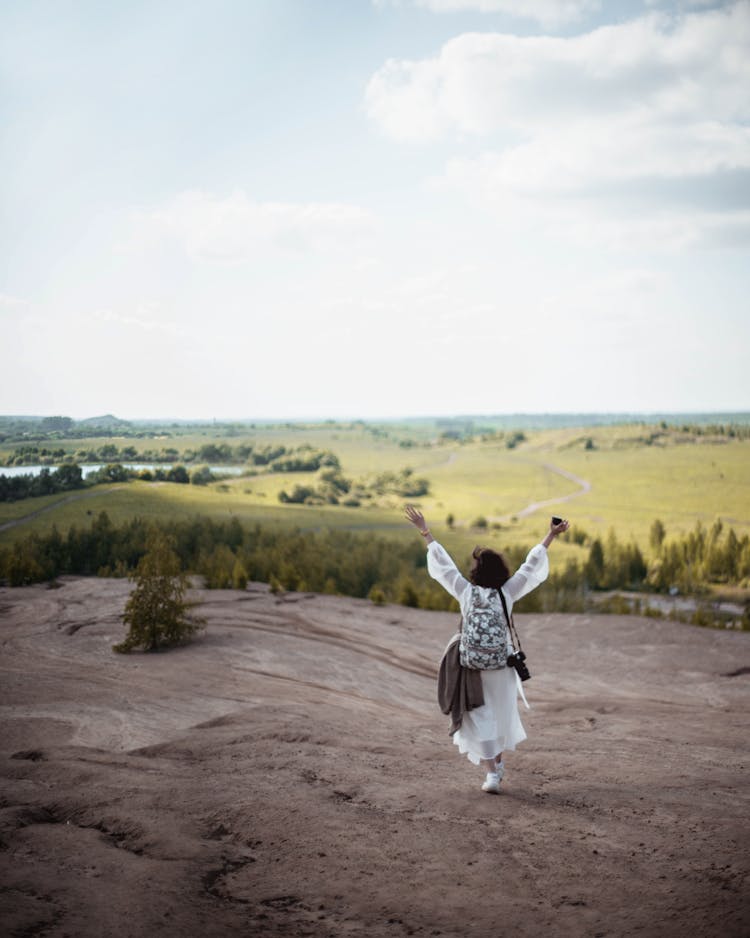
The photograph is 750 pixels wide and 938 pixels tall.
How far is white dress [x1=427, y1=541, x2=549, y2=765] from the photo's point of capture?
570 cm

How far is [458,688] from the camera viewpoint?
18.9 ft

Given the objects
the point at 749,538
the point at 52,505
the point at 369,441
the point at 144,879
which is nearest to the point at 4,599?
the point at 52,505

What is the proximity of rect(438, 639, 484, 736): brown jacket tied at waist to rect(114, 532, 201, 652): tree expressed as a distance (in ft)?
31.5

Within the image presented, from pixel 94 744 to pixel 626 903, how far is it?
19.5 feet

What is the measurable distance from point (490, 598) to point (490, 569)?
0.22 metres

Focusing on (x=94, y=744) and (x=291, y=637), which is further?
(x=291, y=637)

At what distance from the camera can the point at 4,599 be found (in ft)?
54.3

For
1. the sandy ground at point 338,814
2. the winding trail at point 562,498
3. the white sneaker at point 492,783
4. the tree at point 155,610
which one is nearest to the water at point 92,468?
the tree at point 155,610

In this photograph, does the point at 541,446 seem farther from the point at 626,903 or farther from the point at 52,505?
the point at 626,903

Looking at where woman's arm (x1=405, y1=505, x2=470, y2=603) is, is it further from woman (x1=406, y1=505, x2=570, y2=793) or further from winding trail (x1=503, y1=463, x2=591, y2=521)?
winding trail (x1=503, y1=463, x2=591, y2=521)

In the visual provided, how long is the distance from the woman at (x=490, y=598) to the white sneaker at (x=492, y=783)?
0.11m

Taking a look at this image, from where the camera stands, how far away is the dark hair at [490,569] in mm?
5633

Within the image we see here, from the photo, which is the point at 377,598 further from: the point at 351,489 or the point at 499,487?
the point at 499,487

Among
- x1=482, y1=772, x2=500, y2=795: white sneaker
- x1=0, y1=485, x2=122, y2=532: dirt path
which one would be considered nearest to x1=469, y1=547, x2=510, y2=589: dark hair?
x1=482, y1=772, x2=500, y2=795: white sneaker
